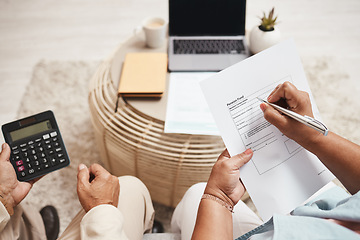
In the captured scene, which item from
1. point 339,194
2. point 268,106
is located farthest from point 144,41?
point 339,194

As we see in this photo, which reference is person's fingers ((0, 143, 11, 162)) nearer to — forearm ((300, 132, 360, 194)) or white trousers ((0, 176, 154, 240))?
white trousers ((0, 176, 154, 240))

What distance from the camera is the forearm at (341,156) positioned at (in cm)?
63

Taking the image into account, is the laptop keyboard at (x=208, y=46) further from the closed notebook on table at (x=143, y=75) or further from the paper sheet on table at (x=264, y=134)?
the paper sheet on table at (x=264, y=134)

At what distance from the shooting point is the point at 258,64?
726 mm

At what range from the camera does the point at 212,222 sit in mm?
635

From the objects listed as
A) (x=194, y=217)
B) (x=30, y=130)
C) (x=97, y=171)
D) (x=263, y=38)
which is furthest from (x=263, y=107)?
(x=30, y=130)

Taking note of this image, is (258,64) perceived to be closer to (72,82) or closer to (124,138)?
(124,138)

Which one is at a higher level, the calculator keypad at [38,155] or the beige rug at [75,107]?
the calculator keypad at [38,155]

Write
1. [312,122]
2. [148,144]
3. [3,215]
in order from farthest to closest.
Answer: [148,144] → [3,215] → [312,122]

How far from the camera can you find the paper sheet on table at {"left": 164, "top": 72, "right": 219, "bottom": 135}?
3.27ft

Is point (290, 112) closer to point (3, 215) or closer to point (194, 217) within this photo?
point (194, 217)

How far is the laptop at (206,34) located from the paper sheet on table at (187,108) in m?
0.05

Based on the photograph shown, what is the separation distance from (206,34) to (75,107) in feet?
2.73

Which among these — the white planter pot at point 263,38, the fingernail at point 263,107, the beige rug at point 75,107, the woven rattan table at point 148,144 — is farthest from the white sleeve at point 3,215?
the white planter pot at point 263,38
